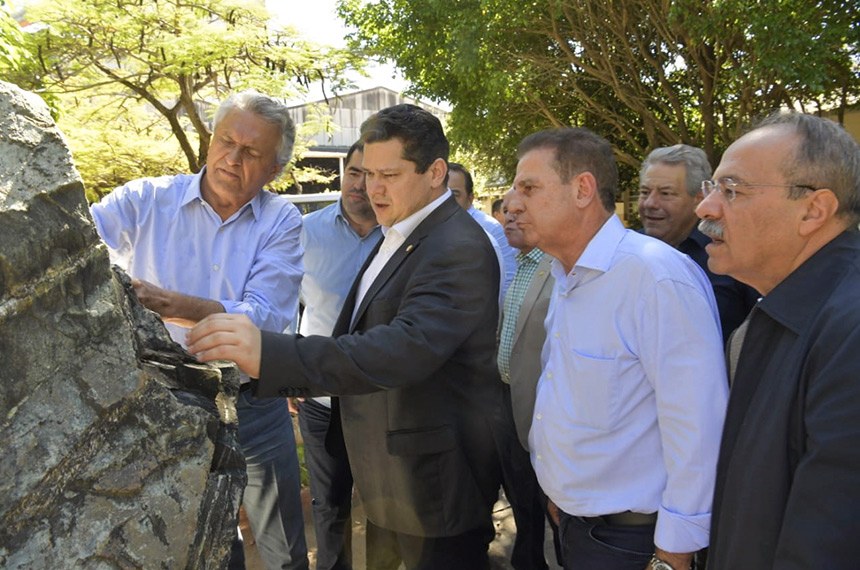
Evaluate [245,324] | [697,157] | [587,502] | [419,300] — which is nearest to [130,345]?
[245,324]

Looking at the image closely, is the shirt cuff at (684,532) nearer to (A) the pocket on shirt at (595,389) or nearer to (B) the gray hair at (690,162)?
(A) the pocket on shirt at (595,389)

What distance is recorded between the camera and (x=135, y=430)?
138 centimetres

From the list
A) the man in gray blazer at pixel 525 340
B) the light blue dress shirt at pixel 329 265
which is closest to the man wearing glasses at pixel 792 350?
the man in gray blazer at pixel 525 340

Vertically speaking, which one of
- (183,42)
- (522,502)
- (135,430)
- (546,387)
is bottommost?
(522,502)

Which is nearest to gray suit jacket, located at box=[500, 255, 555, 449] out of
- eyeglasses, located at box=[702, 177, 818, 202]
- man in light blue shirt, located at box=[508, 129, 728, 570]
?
man in light blue shirt, located at box=[508, 129, 728, 570]

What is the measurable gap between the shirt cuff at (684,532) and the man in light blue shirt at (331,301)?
1.43 metres

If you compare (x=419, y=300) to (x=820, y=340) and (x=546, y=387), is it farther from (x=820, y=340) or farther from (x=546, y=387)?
(x=820, y=340)

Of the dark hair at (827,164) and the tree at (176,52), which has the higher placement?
the tree at (176,52)

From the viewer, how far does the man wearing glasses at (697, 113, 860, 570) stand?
1298 millimetres

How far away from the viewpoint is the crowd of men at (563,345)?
146 centimetres

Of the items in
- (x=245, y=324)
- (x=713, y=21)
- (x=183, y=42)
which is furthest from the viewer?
(x=183, y=42)

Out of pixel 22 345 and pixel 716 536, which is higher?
pixel 22 345

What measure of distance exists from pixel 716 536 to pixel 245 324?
1207mm

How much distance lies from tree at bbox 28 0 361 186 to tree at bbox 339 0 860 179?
51.2 inches
